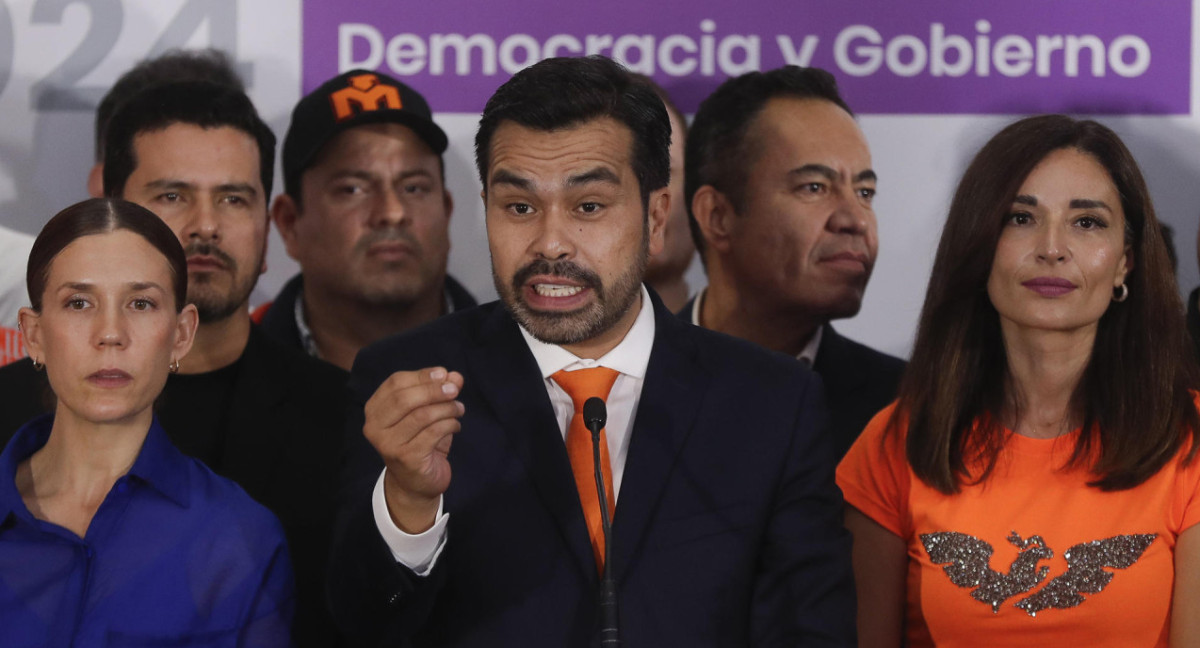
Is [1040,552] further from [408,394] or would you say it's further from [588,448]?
[408,394]

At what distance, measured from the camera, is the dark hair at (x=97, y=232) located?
2592 mm

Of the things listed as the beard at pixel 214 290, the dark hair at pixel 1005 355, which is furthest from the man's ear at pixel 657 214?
the beard at pixel 214 290

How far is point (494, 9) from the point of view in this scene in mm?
4301

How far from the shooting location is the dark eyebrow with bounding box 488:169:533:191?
260 cm

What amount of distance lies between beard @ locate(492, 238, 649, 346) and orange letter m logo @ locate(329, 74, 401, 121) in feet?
4.98

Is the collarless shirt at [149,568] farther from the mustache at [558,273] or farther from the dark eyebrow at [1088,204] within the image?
the dark eyebrow at [1088,204]

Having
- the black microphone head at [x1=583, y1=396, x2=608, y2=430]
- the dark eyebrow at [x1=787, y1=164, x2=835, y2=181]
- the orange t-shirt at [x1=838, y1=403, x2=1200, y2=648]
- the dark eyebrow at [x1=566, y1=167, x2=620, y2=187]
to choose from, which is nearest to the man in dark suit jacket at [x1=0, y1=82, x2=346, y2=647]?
the dark eyebrow at [x1=566, y1=167, x2=620, y2=187]

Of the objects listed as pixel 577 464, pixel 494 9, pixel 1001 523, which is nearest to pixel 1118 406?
pixel 1001 523

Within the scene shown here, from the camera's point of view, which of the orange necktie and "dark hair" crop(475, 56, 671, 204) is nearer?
the orange necktie

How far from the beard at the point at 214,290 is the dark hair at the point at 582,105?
90 cm

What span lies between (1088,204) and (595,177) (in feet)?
3.44

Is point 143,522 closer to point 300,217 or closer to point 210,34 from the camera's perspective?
point 300,217

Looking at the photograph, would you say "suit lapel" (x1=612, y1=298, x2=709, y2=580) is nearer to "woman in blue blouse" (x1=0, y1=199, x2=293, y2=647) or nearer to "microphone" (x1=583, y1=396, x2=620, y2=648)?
"microphone" (x1=583, y1=396, x2=620, y2=648)

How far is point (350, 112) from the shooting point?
396 cm
